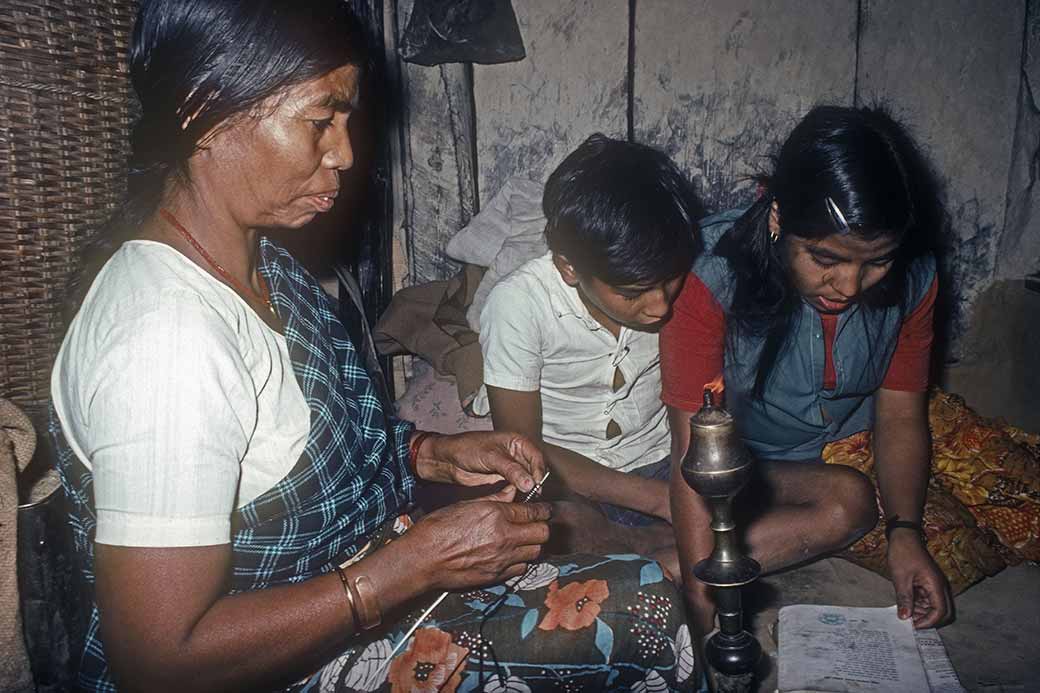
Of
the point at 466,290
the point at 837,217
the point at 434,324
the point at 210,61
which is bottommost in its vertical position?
the point at 434,324

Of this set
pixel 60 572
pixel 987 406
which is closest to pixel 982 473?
pixel 987 406

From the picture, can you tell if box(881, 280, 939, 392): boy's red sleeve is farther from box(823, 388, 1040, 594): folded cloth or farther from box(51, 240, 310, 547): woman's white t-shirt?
box(51, 240, 310, 547): woman's white t-shirt

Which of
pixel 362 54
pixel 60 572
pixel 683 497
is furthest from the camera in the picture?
pixel 683 497

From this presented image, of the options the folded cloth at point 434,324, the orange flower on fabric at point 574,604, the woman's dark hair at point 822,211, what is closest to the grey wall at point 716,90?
the folded cloth at point 434,324

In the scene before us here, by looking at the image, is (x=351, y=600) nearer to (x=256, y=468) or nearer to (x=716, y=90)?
(x=256, y=468)

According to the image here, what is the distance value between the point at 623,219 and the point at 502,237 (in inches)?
38.3

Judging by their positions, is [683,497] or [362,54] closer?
[362,54]

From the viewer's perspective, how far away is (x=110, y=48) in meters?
1.93

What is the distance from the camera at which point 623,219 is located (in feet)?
7.72

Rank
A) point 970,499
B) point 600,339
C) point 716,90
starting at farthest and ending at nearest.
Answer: point 716,90, point 970,499, point 600,339

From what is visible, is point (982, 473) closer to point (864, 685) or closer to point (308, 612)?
point (864, 685)

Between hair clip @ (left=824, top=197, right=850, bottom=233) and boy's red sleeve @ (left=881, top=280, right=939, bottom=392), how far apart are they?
60cm

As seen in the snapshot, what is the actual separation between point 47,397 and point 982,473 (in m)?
3.00

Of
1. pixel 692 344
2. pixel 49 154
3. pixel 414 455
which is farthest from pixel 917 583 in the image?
pixel 49 154
